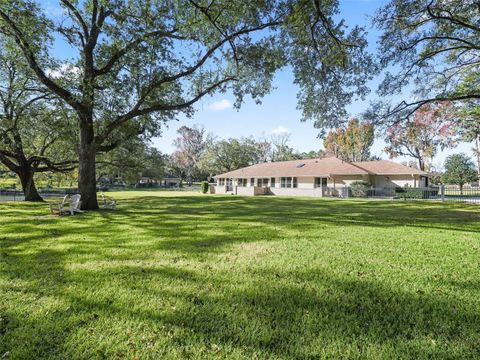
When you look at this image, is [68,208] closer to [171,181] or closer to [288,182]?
[288,182]

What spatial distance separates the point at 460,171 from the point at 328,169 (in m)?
22.4

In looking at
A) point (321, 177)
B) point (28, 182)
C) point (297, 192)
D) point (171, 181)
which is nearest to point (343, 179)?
point (321, 177)

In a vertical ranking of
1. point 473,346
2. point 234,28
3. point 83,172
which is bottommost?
point 473,346

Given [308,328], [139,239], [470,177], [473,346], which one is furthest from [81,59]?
[470,177]

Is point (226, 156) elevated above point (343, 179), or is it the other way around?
point (226, 156)

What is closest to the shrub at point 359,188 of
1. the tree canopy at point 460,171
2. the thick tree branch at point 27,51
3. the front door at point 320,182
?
the front door at point 320,182

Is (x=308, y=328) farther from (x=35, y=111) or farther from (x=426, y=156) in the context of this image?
(x=426, y=156)

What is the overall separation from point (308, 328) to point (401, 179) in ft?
112

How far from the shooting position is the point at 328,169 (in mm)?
34281

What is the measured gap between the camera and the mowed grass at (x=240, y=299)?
272 cm

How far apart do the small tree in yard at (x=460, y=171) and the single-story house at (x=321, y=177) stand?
10.8 m

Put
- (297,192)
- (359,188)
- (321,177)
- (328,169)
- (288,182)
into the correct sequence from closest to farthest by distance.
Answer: (359,188), (328,169), (321,177), (297,192), (288,182)

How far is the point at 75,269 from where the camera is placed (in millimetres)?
4996

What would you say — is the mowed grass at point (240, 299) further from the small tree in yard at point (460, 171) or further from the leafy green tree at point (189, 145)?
the leafy green tree at point (189, 145)
